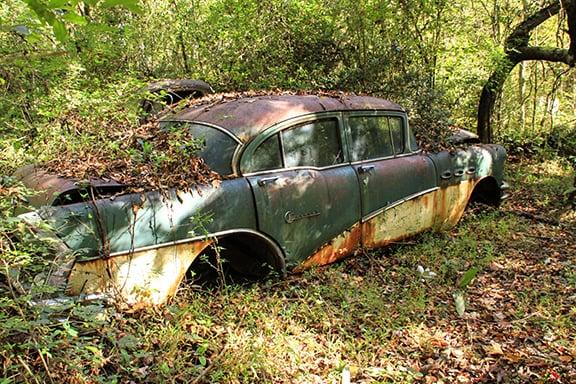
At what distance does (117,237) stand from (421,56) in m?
7.13

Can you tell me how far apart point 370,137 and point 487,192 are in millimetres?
2617

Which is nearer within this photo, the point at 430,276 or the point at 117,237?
the point at 117,237

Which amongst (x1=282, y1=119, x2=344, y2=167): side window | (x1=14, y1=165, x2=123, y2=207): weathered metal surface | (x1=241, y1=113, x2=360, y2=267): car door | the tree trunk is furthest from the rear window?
the tree trunk

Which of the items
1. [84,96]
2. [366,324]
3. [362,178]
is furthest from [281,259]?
[84,96]

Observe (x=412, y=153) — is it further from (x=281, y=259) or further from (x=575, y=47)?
(x=575, y=47)

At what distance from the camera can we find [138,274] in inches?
125

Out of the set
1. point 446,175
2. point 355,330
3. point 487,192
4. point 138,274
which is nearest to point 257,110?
point 138,274

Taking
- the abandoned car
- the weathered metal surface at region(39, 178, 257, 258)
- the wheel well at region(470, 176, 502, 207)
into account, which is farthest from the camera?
the wheel well at region(470, 176, 502, 207)

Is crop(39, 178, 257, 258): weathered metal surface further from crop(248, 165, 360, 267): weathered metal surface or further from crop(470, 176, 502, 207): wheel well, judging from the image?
crop(470, 176, 502, 207): wheel well

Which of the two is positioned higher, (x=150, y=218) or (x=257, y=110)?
(x=257, y=110)

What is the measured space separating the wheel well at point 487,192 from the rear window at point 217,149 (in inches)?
153

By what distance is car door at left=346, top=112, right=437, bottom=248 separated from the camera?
463 cm

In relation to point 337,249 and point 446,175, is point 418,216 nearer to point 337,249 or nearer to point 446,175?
point 446,175

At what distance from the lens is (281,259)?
400 centimetres
